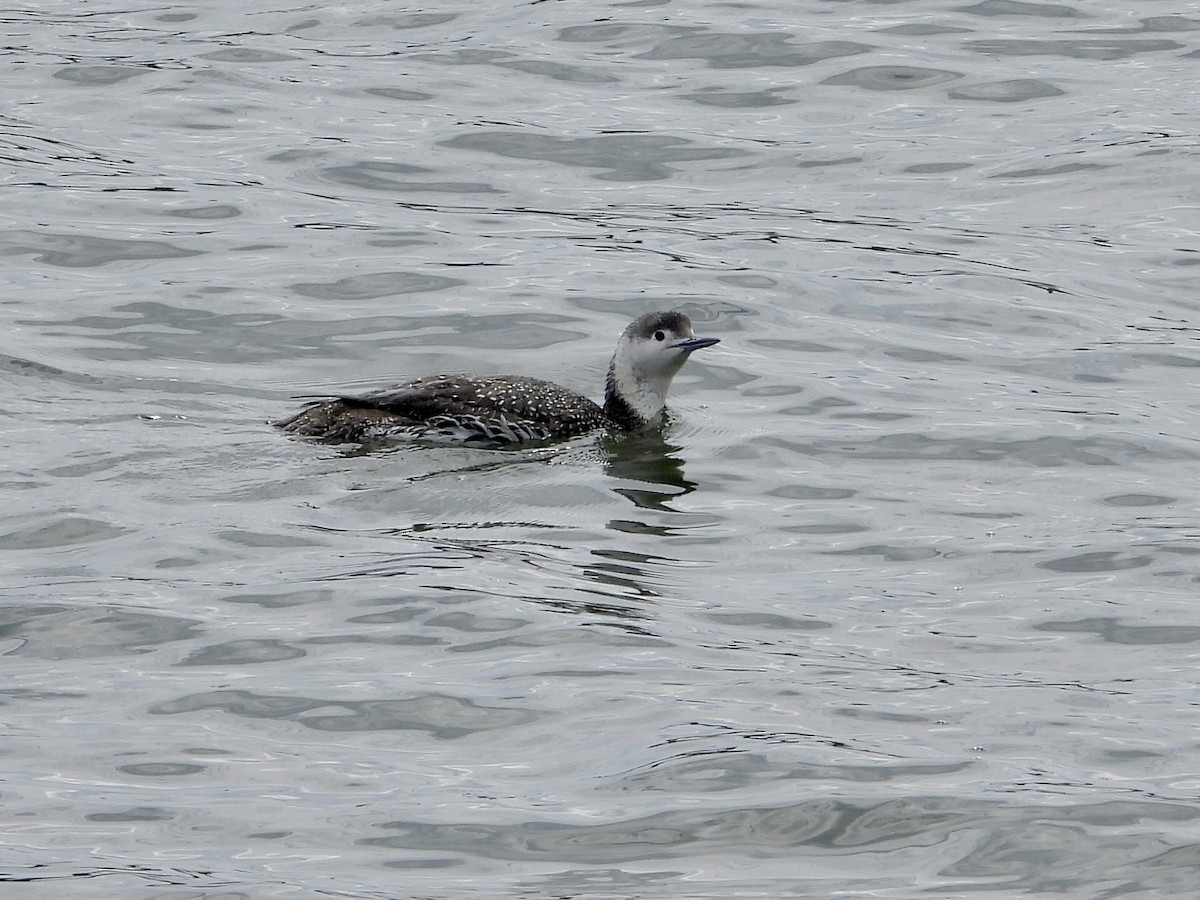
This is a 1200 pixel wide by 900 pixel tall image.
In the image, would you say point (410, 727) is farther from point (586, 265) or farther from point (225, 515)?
point (586, 265)

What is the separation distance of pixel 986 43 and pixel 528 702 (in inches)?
583

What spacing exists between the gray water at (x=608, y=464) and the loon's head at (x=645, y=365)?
0.27m

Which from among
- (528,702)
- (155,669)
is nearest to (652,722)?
(528,702)

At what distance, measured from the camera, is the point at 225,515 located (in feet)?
36.6

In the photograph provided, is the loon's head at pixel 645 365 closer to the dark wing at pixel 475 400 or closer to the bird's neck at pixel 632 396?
the bird's neck at pixel 632 396

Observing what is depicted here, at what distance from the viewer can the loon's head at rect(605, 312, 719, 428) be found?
43.7 feet

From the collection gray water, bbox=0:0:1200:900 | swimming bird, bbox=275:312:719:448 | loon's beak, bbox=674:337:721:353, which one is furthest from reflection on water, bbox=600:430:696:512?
loon's beak, bbox=674:337:721:353

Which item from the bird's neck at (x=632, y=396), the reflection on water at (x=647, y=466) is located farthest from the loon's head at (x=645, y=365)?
the reflection on water at (x=647, y=466)

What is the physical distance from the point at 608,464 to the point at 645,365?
2.65ft

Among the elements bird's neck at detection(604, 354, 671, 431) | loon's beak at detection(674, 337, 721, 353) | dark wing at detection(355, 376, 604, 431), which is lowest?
bird's neck at detection(604, 354, 671, 431)

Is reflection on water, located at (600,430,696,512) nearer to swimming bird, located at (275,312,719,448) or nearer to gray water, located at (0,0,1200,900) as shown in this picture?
gray water, located at (0,0,1200,900)

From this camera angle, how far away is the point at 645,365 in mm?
13367

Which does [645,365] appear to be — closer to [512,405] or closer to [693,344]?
[693,344]

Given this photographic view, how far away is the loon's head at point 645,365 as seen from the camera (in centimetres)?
1333
